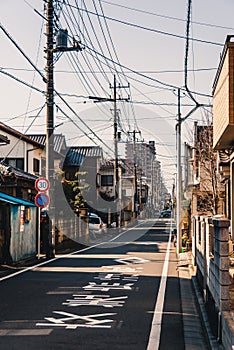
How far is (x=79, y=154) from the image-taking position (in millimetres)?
62469

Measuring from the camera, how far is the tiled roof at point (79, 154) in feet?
199

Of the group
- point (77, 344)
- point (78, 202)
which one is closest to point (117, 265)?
point (77, 344)

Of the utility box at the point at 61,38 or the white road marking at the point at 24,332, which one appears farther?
the utility box at the point at 61,38

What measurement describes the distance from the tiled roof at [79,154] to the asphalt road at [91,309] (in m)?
41.0

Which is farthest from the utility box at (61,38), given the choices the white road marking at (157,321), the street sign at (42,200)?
the white road marking at (157,321)

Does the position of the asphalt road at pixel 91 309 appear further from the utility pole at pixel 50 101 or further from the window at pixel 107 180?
the window at pixel 107 180

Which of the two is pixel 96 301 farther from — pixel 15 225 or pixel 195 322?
pixel 15 225

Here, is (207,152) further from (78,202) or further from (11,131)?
(11,131)

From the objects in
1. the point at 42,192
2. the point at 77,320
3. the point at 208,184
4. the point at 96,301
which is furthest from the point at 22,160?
the point at 77,320

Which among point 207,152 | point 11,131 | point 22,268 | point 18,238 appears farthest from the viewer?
point 11,131

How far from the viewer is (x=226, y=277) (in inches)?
291

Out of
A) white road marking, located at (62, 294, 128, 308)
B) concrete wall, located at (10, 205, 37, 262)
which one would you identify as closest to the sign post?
concrete wall, located at (10, 205, 37, 262)

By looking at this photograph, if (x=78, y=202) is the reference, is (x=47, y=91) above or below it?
above

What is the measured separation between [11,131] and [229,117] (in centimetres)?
2860
